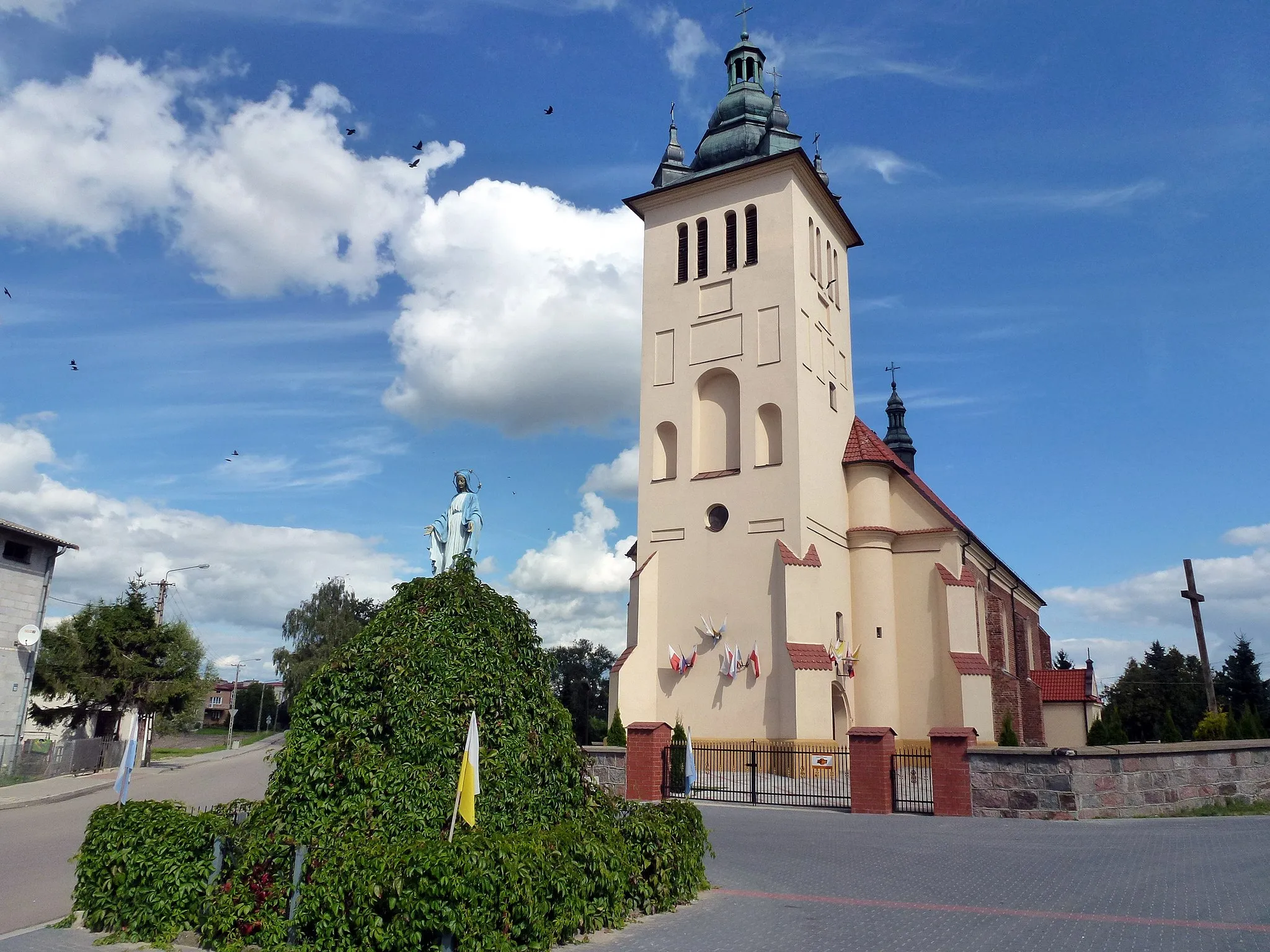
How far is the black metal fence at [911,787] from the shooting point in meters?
17.2

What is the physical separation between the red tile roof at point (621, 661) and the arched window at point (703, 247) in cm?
1345

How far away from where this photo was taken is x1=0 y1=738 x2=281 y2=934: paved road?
940 cm

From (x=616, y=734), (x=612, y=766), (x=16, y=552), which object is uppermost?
(x=16, y=552)

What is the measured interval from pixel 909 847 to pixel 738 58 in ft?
103

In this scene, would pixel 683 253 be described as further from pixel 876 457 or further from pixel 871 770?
pixel 871 770

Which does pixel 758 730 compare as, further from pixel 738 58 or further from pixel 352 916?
pixel 738 58

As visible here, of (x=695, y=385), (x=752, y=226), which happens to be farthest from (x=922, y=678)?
(x=752, y=226)

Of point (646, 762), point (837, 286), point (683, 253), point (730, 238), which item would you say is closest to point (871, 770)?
point (646, 762)

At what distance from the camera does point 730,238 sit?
1272 inches

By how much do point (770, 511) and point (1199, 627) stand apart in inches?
559

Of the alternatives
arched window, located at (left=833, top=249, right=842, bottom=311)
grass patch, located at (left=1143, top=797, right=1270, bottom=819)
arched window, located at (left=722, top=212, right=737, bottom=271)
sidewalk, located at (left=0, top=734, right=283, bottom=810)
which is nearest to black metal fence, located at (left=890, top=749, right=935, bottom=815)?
grass patch, located at (left=1143, top=797, right=1270, bottom=819)

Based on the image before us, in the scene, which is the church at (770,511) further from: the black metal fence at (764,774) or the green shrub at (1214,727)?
the green shrub at (1214,727)

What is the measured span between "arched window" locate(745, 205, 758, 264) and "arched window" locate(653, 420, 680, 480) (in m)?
6.48

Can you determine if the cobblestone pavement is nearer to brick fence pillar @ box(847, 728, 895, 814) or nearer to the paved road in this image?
the paved road
